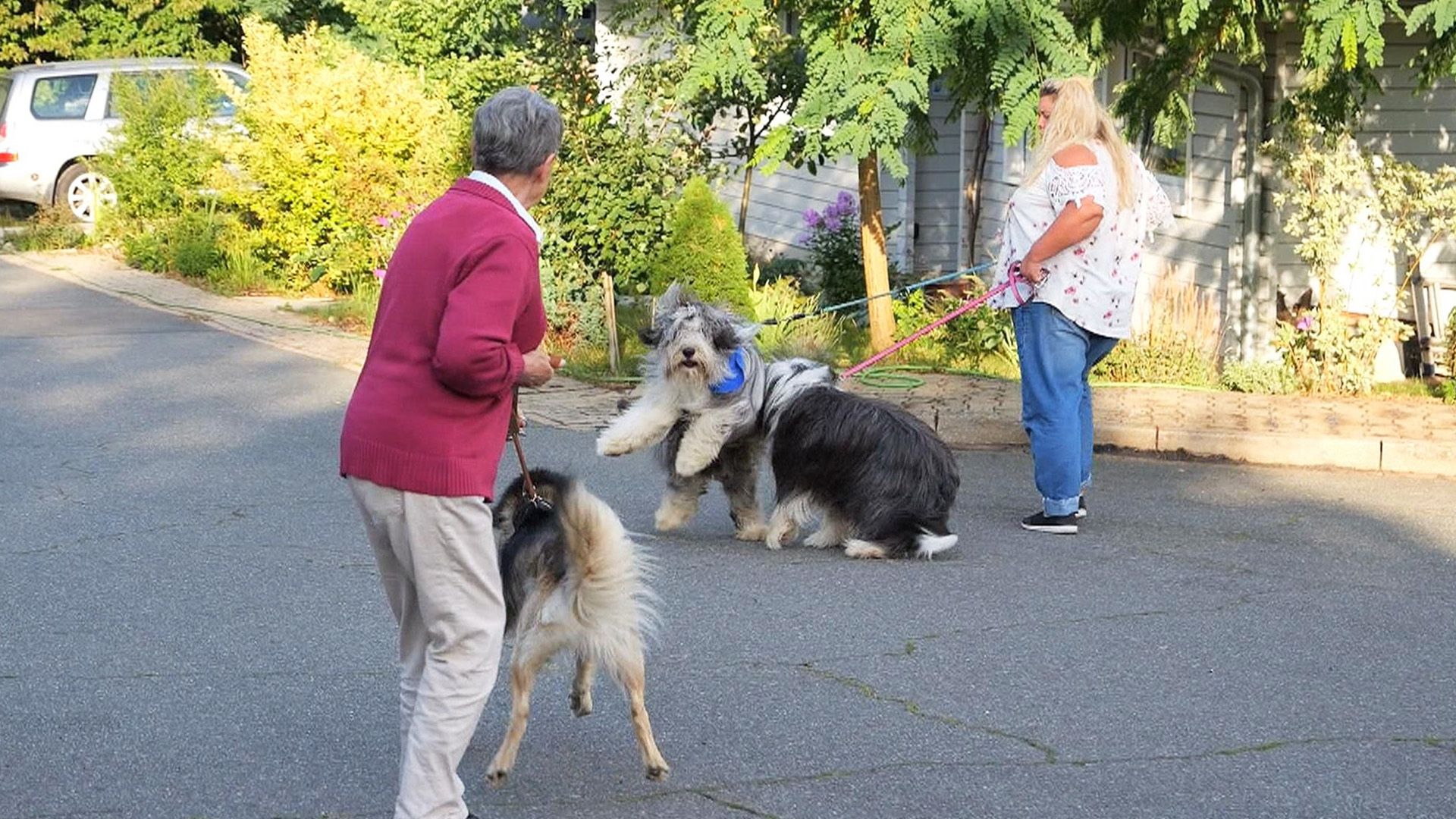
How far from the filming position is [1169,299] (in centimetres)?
1367

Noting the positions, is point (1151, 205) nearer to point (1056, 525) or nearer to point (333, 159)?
point (1056, 525)

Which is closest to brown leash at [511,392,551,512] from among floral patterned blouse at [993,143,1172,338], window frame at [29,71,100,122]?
floral patterned blouse at [993,143,1172,338]

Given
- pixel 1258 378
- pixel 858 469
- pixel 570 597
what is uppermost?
pixel 1258 378

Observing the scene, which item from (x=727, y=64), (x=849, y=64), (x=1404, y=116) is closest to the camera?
(x=849, y=64)

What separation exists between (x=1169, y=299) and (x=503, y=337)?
33.4ft

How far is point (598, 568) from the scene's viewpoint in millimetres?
4863

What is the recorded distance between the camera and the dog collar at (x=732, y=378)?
7938 mm

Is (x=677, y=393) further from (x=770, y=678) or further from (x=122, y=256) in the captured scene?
(x=122, y=256)

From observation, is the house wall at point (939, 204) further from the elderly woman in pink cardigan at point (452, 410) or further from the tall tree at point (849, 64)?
the elderly woman in pink cardigan at point (452, 410)

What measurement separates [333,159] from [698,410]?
965cm

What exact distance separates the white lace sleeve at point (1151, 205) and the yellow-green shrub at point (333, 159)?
28.8 feet

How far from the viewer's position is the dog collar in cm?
794

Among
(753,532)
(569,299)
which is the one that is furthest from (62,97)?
(753,532)

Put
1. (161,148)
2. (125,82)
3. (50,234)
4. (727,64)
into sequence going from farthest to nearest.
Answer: (50,234), (125,82), (161,148), (727,64)
